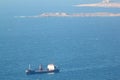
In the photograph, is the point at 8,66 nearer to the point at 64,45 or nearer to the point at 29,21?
the point at 64,45

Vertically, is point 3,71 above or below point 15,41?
below

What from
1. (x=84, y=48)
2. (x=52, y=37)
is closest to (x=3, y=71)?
(x=84, y=48)

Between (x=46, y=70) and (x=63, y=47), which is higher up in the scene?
(x=63, y=47)

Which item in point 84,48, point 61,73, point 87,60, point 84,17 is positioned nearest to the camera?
point 61,73

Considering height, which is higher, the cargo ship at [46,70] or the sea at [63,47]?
the sea at [63,47]

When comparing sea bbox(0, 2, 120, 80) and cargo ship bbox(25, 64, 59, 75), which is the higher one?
sea bbox(0, 2, 120, 80)

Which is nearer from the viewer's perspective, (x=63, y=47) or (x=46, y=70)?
(x=46, y=70)

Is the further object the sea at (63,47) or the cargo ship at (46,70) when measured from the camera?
the cargo ship at (46,70)

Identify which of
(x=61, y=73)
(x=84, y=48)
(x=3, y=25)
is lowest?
(x=61, y=73)
